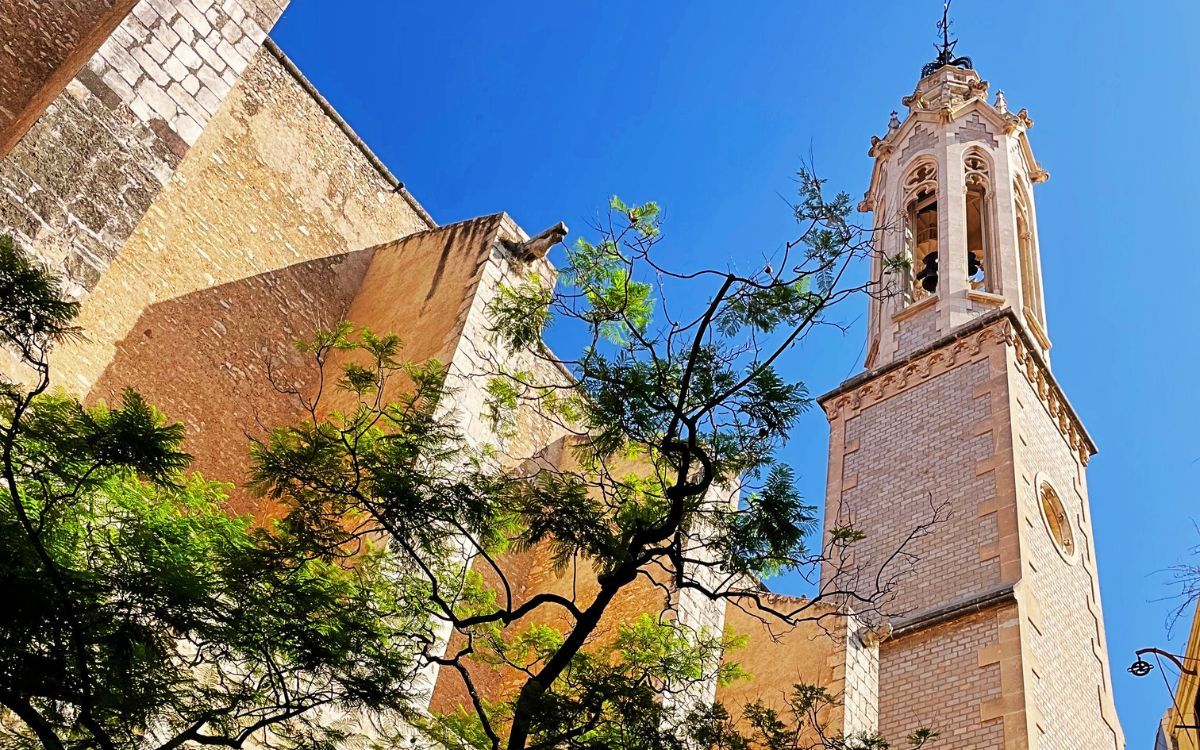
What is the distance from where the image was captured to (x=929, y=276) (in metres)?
18.1

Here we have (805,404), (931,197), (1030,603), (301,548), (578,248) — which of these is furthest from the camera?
(931,197)

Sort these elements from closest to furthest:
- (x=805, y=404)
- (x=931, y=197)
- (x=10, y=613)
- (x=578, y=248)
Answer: (x=10, y=613) → (x=805, y=404) → (x=578, y=248) → (x=931, y=197)

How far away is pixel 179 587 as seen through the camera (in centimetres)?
450

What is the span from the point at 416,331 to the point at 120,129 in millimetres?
2756

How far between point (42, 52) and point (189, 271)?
1.83 meters

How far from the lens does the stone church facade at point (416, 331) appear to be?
281 inches

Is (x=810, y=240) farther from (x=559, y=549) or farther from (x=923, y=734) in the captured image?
(x=923, y=734)

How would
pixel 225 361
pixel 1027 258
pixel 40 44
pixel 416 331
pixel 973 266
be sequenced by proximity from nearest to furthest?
pixel 40 44 < pixel 225 361 < pixel 416 331 < pixel 973 266 < pixel 1027 258

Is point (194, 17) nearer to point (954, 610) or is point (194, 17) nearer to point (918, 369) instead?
point (954, 610)

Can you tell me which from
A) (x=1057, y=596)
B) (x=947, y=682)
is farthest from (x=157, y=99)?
(x=1057, y=596)

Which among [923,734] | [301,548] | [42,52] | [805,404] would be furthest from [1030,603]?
[42,52]

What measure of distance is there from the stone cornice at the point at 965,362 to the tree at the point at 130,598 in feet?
38.9

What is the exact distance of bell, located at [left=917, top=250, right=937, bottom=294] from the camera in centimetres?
1802

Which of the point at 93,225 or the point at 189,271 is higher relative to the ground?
the point at 189,271
